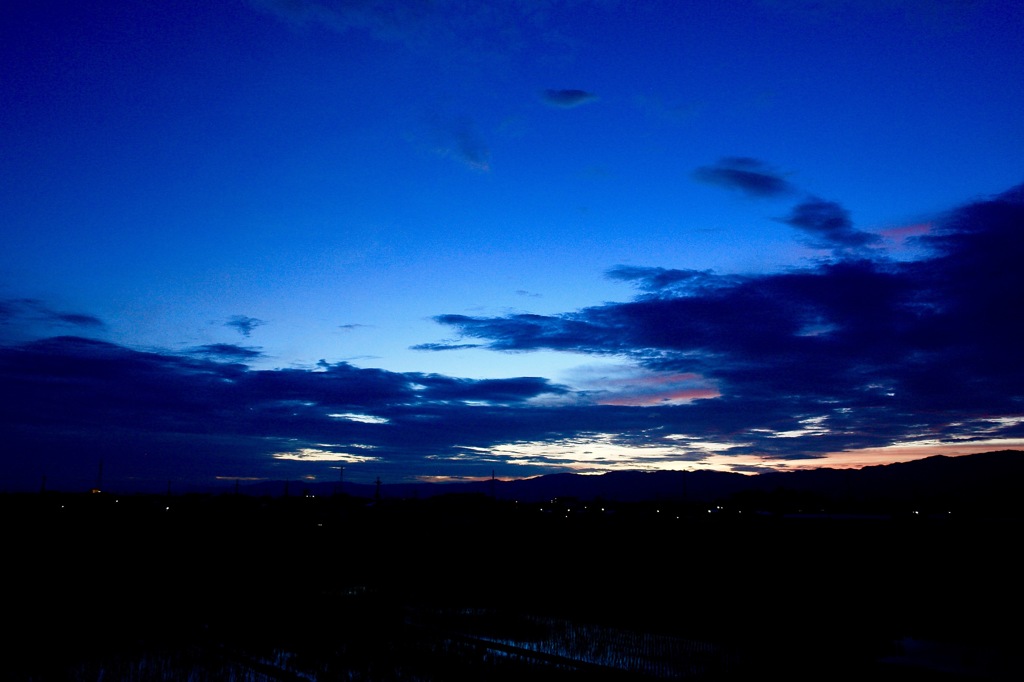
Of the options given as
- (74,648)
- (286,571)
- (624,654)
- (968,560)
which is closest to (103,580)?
(286,571)

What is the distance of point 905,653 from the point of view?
1195 centimetres

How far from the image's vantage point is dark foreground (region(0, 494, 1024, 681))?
14031 millimetres

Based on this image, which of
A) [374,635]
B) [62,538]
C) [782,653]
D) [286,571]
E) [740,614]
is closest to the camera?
[782,653]

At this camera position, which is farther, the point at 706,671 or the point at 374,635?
the point at 374,635

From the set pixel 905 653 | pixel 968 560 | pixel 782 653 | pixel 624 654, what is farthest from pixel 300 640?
pixel 968 560

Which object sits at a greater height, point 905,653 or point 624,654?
point 905,653

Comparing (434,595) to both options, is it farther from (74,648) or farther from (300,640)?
(74,648)

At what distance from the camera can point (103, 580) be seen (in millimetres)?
24688

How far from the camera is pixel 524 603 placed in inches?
916

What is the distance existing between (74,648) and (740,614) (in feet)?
54.6

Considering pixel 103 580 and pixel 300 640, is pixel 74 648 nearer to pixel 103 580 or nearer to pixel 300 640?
pixel 300 640

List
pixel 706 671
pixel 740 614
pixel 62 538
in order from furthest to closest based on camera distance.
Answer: pixel 62 538 → pixel 740 614 → pixel 706 671

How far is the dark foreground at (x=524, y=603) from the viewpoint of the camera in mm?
14031

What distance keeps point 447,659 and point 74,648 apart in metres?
7.54
